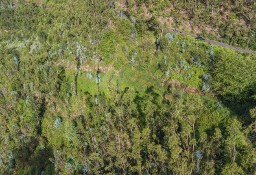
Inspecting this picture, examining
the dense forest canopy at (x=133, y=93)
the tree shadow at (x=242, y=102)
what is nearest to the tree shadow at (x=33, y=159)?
the dense forest canopy at (x=133, y=93)

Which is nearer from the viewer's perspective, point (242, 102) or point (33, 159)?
point (242, 102)

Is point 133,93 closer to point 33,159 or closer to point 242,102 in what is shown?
point 242,102

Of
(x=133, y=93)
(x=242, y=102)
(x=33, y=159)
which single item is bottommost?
(x=33, y=159)

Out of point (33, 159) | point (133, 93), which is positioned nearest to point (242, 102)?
point (133, 93)

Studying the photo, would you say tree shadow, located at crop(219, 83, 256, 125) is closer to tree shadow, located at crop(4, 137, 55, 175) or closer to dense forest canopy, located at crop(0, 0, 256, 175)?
dense forest canopy, located at crop(0, 0, 256, 175)

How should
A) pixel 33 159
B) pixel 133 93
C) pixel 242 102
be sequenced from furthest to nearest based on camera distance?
pixel 33 159
pixel 133 93
pixel 242 102

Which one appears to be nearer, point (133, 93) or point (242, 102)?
point (242, 102)

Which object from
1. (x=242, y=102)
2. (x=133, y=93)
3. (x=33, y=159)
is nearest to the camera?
(x=242, y=102)

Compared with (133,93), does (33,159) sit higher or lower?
lower
